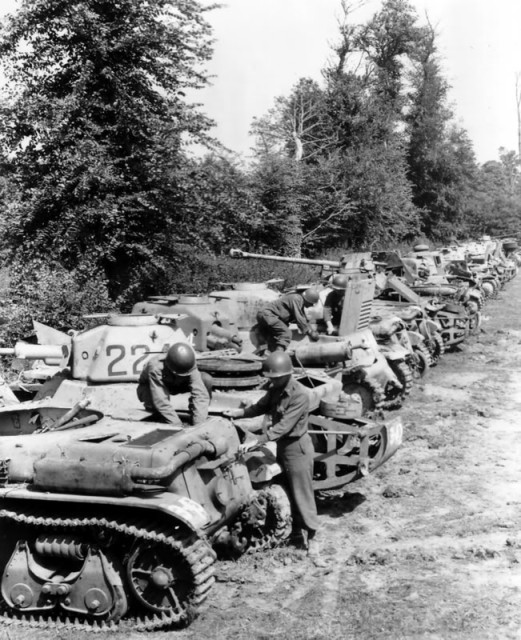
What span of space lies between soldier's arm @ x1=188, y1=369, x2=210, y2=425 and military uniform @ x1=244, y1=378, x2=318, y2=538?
54cm

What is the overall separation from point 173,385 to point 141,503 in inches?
66.5

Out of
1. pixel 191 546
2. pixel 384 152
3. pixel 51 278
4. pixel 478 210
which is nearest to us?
pixel 191 546

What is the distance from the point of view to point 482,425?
36.0ft

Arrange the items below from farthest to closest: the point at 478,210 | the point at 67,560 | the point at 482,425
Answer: the point at 478,210 → the point at 482,425 → the point at 67,560

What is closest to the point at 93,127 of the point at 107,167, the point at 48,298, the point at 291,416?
the point at 107,167

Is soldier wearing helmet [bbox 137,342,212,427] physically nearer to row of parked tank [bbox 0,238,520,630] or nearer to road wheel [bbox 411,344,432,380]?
row of parked tank [bbox 0,238,520,630]

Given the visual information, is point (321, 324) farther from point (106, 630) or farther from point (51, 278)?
point (106, 630)

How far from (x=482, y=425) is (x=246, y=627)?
6.49 m

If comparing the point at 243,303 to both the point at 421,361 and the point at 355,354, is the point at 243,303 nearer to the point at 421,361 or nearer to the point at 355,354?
the point at 355,354

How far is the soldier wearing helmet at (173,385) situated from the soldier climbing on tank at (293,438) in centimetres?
54

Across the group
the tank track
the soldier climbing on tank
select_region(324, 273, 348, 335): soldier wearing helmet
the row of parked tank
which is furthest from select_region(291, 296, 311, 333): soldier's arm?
the tank track

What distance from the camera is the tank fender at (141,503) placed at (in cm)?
528

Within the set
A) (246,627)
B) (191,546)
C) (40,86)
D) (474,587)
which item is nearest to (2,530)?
(191,546)

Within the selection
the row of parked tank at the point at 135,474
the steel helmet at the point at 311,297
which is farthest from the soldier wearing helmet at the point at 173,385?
the steel helmet at the point at 311,297
